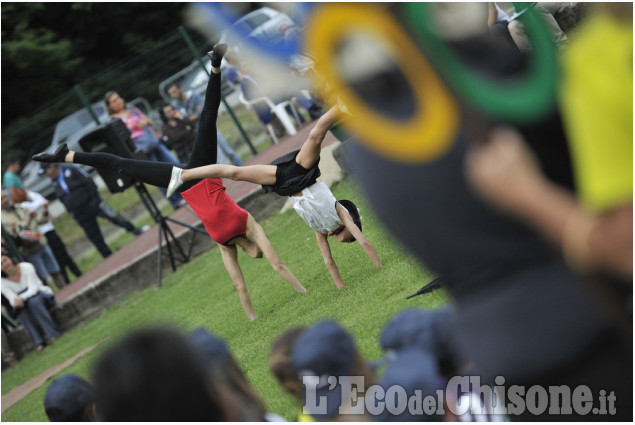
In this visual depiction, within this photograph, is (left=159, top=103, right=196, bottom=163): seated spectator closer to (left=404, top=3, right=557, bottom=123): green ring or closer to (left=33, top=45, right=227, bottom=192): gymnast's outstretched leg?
(left=33, top=45, right=227, bottom=192): gymnast's outstretched leg

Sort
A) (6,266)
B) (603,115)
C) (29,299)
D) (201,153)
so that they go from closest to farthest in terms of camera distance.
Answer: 1. (603,115)
2. (201,153)
3. (6,266)
4. (29,299)

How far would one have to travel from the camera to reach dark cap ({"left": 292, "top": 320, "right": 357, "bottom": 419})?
10.3 ft

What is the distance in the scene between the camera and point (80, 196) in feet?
57.5

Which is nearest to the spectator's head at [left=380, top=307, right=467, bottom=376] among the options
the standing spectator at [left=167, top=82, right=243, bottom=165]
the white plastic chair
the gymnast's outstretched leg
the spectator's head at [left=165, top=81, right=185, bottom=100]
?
the gymnast's outstretched leg

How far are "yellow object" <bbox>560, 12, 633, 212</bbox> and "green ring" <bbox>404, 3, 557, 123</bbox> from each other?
0.14 feet

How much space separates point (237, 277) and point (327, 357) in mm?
6342

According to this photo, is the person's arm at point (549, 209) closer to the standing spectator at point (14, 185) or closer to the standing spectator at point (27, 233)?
the standing spectator at point (27, 233)

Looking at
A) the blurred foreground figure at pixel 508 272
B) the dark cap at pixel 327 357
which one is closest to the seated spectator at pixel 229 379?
the dark cap at pixel 327 357

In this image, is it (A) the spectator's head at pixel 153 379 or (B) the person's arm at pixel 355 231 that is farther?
(B) the person's arm at pixel 355 231

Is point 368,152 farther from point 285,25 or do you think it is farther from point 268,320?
point 268,320

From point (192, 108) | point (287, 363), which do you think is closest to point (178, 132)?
point (192, 108)

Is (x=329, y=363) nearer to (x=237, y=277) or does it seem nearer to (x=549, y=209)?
(x=549, y=209)

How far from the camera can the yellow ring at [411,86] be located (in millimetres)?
1788

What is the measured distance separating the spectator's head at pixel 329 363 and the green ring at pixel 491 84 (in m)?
1.52
